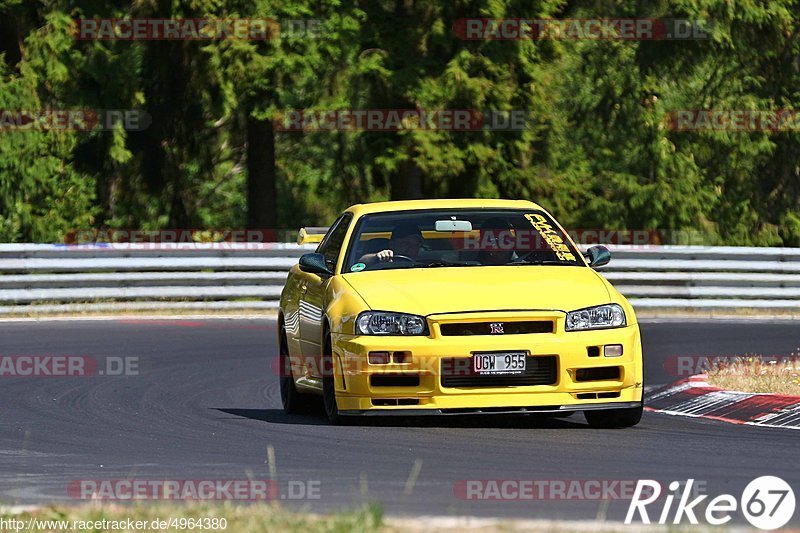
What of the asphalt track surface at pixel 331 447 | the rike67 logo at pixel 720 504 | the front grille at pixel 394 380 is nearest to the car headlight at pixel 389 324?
the front grille at pixel 394 380

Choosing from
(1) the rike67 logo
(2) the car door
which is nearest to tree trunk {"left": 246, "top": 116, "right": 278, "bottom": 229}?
(2) the car door

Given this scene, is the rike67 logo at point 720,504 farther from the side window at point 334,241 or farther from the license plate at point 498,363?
the side window at point 334,241

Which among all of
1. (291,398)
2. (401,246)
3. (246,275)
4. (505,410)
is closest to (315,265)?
(401,246)

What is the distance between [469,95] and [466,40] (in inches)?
48.0

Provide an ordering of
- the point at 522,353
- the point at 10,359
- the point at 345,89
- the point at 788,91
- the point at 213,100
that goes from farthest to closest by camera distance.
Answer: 1. the point at 788,91
2. the point at 345,89
3. the point at 213,100
4. the point at 10,359
5. the point at 522,353

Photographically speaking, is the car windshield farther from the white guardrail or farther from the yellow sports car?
the white guardrail

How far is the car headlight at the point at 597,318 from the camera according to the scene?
10.3 metres

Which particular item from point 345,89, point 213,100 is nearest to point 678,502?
point 213,100

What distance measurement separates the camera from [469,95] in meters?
31.0

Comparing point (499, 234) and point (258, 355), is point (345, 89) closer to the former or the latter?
point (258, 355)

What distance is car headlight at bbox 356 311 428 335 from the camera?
10273 millimetres

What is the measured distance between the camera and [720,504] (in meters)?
7.34

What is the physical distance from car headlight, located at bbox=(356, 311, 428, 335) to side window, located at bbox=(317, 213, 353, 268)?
1.32 meters

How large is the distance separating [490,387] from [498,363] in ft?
0.51
